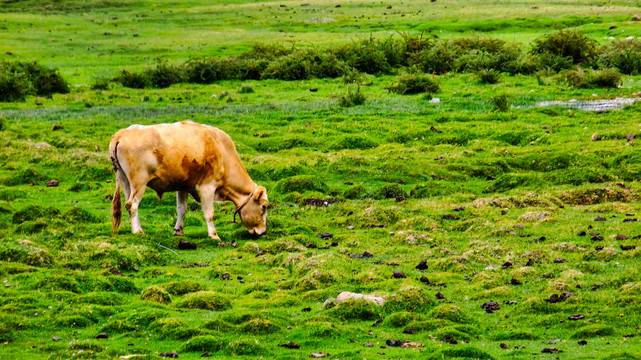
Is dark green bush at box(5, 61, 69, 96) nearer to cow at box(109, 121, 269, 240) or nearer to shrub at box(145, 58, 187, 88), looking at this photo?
shrub at box(145, 58, 187, 88)

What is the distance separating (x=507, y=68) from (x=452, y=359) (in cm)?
4320

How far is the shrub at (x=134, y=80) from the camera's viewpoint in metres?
55.8

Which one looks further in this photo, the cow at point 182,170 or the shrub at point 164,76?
the shrub at point 164,76

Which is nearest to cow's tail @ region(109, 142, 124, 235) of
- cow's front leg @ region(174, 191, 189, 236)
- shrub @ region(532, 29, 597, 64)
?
cow's front leg @ region(174, 191, 189, 236)

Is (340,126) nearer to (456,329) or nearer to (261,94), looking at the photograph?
(261,94)

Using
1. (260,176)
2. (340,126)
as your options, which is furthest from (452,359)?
(340,126)

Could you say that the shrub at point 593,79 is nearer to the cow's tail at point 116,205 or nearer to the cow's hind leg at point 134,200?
the cow's hind leg at point 134,200

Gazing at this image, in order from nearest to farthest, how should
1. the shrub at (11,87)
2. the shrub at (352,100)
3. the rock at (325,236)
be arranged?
the rock at (325,236), the shrub at (352,100), the shrub at (11,87)

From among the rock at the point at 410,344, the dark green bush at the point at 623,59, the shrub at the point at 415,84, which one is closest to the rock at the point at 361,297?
the rock at the point at 410,344

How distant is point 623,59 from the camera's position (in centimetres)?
4919

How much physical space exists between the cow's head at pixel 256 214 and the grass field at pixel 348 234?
1.19 feet

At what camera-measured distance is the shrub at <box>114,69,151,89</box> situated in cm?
5581

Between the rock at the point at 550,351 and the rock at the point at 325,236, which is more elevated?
the rock at the point at 550,351

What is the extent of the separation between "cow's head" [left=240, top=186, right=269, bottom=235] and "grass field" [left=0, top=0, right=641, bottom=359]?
362 mm
